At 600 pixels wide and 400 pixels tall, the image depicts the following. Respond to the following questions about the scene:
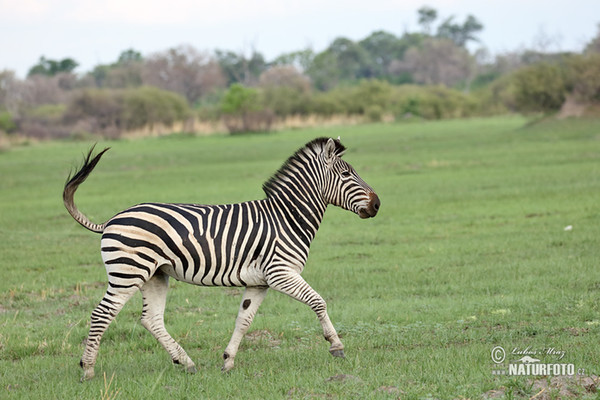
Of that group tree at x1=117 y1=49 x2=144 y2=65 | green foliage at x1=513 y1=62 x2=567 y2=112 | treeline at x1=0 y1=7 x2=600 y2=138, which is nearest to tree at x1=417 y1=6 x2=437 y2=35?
treeline at x1=0 y1=7 x2=600 y2=138

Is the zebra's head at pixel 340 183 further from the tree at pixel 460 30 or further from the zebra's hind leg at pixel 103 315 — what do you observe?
the tree at pixel 460 30

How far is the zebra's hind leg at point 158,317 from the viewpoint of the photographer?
6.32m

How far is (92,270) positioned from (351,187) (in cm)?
585

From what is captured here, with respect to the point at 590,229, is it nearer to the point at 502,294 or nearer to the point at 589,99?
the point at 502,294

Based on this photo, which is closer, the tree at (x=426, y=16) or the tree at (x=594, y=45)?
the tree at (x=594, y=45)

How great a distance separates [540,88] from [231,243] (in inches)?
1180

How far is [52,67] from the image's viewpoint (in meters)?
107

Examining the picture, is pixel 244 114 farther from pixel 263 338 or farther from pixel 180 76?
pixel 180 76

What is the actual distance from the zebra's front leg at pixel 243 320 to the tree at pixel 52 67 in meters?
105

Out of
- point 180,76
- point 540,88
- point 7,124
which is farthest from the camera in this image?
point 180,76

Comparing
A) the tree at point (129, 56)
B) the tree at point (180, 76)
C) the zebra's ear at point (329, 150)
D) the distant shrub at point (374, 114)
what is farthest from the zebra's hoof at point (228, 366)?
the tree at point (129, 56)

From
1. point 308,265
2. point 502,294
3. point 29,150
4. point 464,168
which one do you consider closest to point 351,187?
point 502,294

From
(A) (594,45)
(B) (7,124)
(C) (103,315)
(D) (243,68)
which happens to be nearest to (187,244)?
(C) (103,315)

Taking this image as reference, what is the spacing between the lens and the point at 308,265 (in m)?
11.1
